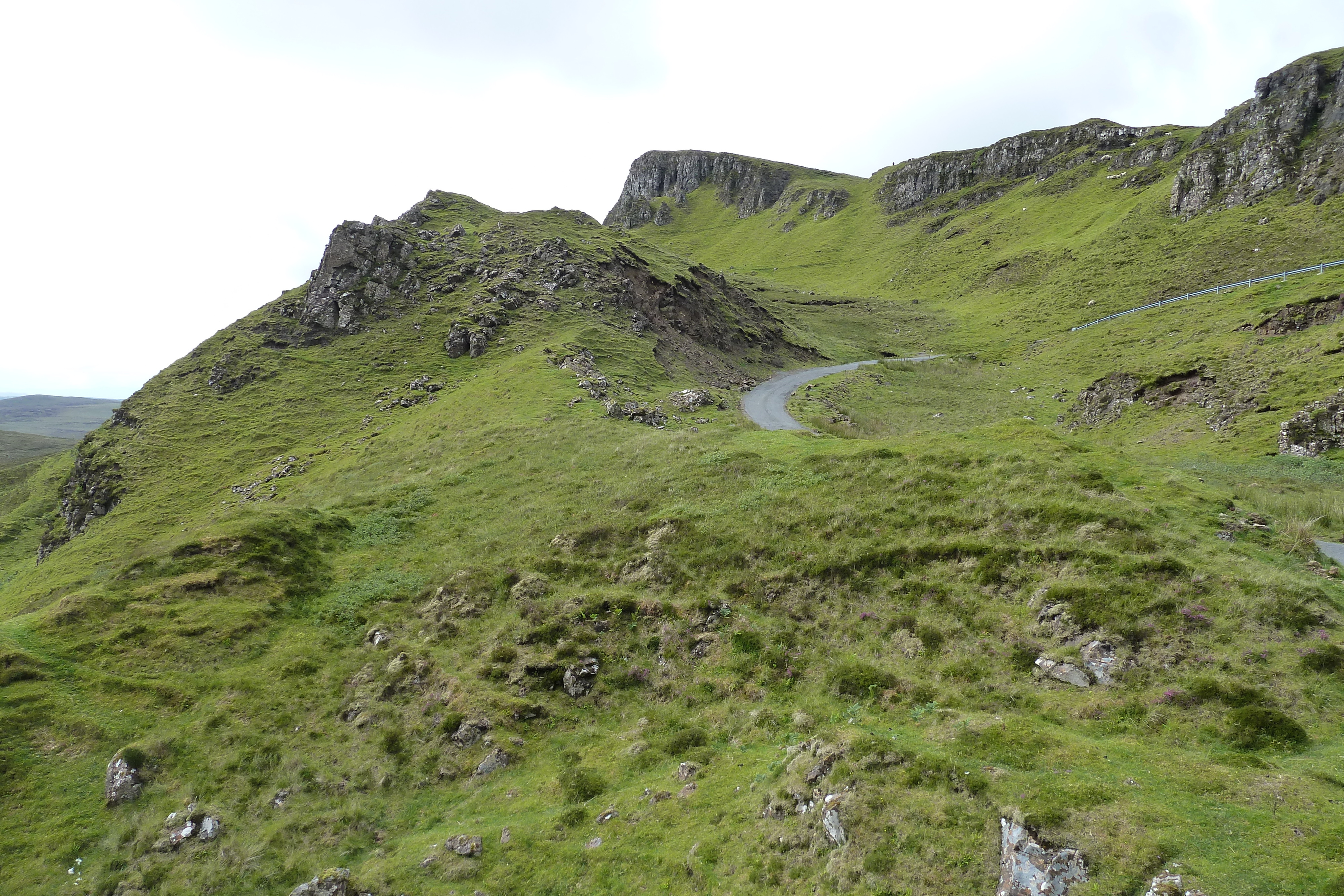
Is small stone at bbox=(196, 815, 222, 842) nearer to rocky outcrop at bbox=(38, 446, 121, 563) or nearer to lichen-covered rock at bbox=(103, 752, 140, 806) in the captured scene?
lichen-covered rock at bbox=(103, 752, 140, 806)

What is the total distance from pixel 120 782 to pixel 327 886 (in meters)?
6.82

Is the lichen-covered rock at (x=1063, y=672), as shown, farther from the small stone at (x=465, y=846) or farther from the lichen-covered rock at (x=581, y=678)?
the small stone at (x=465, y=846)

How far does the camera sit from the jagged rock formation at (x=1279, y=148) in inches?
3086

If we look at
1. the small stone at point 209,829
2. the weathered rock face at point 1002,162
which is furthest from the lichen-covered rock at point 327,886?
the weathered rock face at point 1002,162

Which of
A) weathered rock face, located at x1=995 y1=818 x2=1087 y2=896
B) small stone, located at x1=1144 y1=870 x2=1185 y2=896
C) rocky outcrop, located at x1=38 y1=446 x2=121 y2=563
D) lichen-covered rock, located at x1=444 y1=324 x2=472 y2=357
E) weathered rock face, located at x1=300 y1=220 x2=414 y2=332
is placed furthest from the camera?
weathered rock face, located at x1=300 y1=220 x2=414 y2=332

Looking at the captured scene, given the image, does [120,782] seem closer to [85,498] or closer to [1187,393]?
[85,498]

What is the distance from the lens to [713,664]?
18.1 metres

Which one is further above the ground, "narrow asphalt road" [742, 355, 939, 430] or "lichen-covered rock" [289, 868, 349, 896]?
"narrow asphalt road" [742, 355, 939, 430]

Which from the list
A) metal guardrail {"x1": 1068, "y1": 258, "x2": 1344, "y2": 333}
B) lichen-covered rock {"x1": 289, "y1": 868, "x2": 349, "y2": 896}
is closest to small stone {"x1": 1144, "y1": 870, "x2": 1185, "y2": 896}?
lichen-covered rock {"x1": 289, "y1": 868, "x2": 349, "y2": 896}

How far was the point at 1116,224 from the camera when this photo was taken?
101 metres

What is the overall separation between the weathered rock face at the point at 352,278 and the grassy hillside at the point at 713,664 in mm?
33766

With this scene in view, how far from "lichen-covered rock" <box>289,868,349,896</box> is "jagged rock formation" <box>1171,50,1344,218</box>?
117m

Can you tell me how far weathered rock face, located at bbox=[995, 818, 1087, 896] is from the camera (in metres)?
8.48

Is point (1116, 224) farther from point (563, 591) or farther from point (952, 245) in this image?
point (563, 591)
